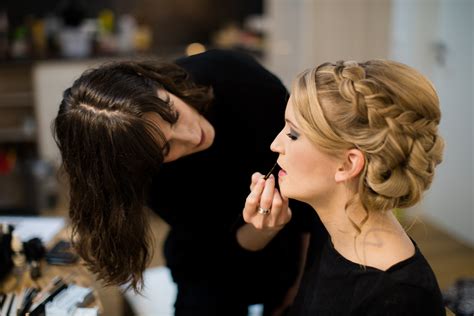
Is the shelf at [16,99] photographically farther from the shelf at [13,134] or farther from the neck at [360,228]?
the neck at [360,228]

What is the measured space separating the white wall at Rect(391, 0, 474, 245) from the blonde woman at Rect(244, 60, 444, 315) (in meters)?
2.18

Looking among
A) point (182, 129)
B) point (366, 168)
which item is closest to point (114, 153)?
point (182, 129)

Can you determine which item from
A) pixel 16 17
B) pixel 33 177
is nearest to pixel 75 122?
pixel 33 177

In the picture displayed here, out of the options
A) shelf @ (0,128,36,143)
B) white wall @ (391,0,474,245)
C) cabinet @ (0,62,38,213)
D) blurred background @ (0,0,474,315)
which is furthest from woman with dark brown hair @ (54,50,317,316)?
shelf @ (0,128,36,143)

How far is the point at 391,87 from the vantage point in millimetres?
1042

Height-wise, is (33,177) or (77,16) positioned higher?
(77,16)

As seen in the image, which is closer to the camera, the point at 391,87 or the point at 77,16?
the point at 391,87

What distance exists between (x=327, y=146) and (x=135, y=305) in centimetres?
137

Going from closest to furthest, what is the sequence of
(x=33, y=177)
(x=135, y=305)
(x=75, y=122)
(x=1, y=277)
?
(x=75, y=122) → (x=1, y=277) → (x=135, y=305) → (x=33, y=177)

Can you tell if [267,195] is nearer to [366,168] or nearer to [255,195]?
[255,195]

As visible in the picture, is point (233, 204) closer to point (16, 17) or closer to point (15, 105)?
point (15, 105)

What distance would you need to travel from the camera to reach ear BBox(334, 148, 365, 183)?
1080mm

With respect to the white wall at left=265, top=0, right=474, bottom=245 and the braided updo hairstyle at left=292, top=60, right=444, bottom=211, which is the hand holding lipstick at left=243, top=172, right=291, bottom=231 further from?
the white wall at left=265, top=0, right=474, bottom=245

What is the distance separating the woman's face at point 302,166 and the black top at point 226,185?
0.38 m
